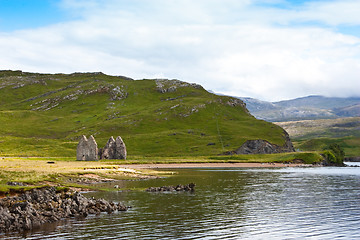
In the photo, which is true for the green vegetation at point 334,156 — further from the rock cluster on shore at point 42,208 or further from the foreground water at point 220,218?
the rock cluster on shore at point 42,208

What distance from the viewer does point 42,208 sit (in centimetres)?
4181

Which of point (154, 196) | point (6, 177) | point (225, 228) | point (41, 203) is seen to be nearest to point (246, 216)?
point (225, 228)

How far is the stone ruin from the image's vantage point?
161 m

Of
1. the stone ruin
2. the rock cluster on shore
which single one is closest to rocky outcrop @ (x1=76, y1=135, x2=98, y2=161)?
the stone ruin

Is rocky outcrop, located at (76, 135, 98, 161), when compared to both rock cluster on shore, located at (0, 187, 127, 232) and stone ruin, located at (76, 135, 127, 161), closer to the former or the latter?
stone ruin, located at (76, 135, 127, 161)

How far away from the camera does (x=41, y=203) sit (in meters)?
42.9

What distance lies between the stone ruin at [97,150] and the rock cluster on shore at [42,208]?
Answer: 112460 mm

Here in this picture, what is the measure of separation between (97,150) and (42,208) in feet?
405

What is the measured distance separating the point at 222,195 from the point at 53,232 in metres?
31.9

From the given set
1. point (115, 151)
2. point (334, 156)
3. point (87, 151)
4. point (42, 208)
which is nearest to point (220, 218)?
point (42, 208)

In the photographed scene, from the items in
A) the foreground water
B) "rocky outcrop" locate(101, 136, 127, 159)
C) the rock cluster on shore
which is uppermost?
"rocky outcrop" locate(101, 136, 127, 159)

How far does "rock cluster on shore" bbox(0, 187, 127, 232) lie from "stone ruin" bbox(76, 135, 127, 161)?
11246 cm

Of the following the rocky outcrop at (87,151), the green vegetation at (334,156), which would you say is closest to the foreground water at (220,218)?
the rocky outcrop at (87,151)

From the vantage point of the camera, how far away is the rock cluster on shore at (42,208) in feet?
120
